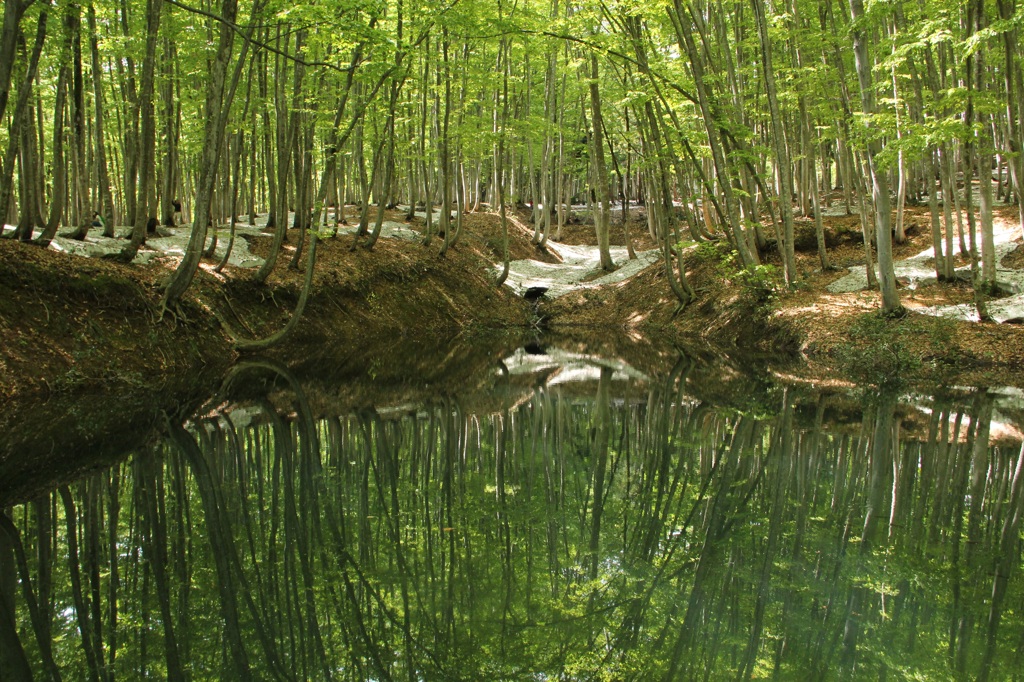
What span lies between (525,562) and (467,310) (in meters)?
19.7

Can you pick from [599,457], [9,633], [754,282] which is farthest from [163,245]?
[9,633]

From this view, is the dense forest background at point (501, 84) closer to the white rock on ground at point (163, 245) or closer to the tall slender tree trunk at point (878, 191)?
the tall slender tree trunk at point (878, 191)

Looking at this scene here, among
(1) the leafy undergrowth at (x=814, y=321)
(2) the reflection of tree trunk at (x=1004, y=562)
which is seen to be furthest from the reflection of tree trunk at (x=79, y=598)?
(1) the leafy undergrowth at (x=814, y=321)

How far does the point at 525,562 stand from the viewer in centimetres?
454

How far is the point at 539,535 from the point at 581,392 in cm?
703

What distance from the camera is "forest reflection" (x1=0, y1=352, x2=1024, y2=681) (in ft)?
11.2

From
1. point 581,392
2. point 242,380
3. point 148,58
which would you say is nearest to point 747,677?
point 581,392

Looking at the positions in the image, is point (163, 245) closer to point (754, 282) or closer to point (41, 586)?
point (41, 586)

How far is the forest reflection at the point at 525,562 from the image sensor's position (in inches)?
134

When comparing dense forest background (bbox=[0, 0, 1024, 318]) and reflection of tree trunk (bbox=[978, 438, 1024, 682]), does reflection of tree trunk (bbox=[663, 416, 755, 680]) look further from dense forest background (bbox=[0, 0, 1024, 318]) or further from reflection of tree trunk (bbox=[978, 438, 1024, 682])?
dense forest background (bbox=[0, 0, 1024, 318])

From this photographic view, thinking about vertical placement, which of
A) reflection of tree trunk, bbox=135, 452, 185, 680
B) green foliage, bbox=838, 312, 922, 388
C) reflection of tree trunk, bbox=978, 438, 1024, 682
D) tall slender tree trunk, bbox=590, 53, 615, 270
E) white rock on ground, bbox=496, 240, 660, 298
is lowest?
green foliage, bbox=838, 312, 922, 388

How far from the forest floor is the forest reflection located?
533 cm

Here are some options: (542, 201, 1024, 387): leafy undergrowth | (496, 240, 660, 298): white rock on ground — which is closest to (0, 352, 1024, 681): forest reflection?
(542, 201, 1024, 387): leafy undergrowth

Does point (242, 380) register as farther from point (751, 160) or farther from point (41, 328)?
point (751, 160)
